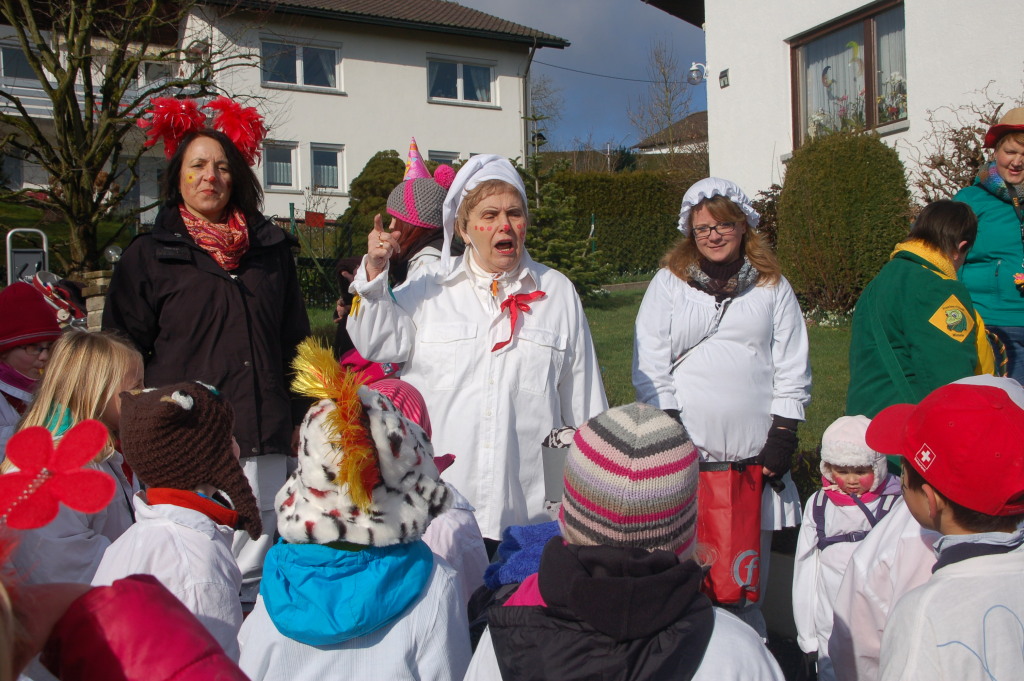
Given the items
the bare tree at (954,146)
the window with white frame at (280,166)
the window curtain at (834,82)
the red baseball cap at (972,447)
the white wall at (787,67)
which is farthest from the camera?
the window with white frame at (280,166)

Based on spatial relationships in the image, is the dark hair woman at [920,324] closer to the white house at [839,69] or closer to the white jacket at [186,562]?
the white jacket at [186,562]

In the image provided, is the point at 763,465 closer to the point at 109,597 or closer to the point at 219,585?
the point at 219,585

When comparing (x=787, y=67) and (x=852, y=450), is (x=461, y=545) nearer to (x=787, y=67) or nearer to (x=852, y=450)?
(x=852, y=450)

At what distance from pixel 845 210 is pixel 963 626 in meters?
9.63

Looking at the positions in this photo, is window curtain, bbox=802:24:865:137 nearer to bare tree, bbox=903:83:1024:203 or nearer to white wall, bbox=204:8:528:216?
bare tree, bbox=903:83:1024:203

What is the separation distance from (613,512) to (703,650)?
286 millimetres

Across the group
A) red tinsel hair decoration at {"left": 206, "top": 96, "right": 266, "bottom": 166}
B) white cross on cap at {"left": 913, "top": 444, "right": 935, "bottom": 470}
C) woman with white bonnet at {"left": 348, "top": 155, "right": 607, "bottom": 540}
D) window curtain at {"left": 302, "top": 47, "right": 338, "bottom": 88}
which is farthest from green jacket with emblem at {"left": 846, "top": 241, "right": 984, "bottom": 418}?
window curtain at {"left": 302, "top": 47, "right": 338, "bottom": 88}

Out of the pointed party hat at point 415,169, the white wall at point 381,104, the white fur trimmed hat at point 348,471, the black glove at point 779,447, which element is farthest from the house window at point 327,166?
the white fur trimmed hat at point 348,471

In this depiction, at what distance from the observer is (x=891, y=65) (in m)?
11.4

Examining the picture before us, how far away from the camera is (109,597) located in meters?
1.00

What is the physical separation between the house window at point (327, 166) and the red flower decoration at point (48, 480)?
82.3 feet

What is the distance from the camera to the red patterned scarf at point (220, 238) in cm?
325

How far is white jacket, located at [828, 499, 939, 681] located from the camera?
7.06 feet

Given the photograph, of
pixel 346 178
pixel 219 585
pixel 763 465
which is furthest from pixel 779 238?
pixel 346 178
